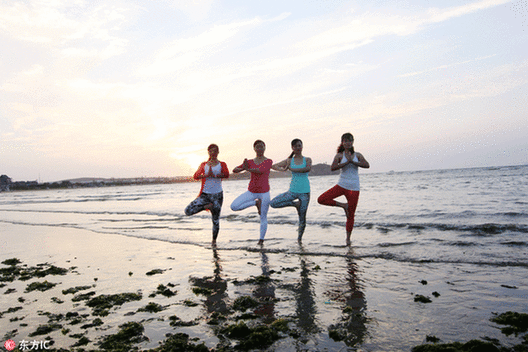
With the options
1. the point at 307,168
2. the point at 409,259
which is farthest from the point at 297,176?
the point at 409,259

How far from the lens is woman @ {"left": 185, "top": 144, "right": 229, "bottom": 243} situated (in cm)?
933

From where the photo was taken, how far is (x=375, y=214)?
16.2 m

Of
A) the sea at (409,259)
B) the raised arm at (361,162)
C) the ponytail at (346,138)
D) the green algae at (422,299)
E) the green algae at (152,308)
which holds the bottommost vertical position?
the sea at (409,259)

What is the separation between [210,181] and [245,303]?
17.2ft

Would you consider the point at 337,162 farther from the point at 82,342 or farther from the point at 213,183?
the point at 82,342

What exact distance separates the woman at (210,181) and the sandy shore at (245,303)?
6.17 feet

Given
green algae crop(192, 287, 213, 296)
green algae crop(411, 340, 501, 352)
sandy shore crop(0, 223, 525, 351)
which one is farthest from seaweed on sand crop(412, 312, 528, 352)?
green algae crop(192, 287, 213, 296)

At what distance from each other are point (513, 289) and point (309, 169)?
16.7 ft

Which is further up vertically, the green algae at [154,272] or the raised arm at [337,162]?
the raised arm at [337,162]

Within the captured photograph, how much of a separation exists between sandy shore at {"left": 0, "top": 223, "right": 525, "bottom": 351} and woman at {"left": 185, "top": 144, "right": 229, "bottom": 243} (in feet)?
6.17

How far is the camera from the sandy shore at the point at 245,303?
362 centimetres

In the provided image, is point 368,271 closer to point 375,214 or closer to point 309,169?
point 309,169

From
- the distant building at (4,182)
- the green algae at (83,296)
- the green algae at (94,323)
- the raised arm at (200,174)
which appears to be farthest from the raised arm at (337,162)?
the distant building at (4,182)

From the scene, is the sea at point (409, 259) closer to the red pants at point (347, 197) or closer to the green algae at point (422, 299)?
the green algae at point (422, 299)
